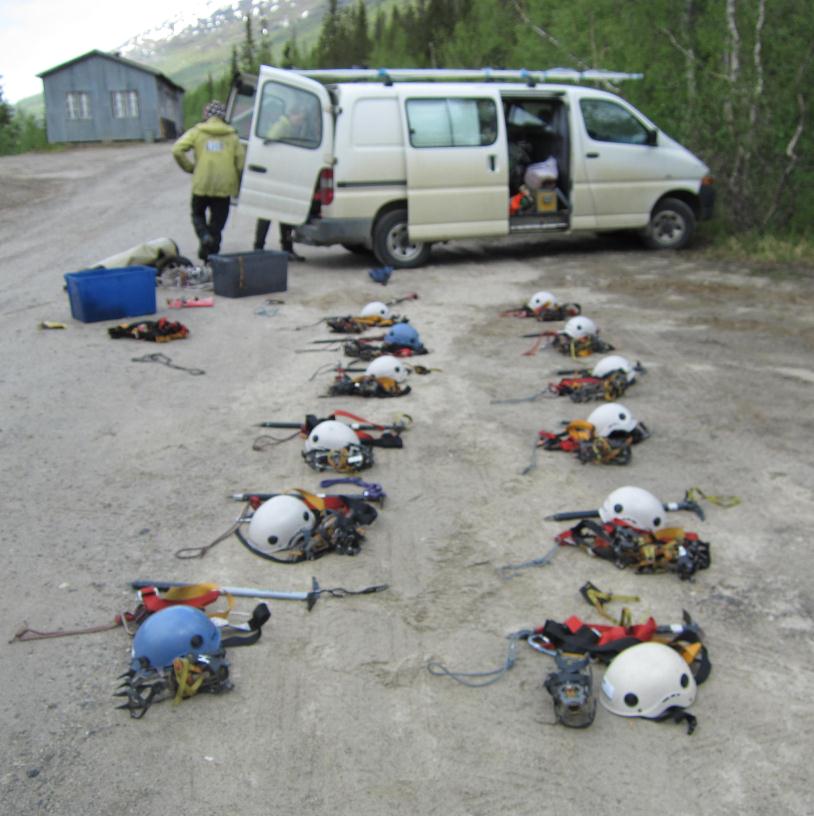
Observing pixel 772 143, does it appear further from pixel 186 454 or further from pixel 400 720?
pixel 400 720

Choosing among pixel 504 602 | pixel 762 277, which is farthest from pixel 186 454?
pixel 762 277

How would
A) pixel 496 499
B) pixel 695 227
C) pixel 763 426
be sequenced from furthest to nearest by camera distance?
pixel 695 227, pixel 763 426, pixel 496 499

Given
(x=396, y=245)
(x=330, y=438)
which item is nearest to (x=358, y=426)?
(x=330, y=438)

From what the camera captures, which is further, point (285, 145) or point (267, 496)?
point (285, 145)

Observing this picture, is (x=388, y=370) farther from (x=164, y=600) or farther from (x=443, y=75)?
(x=443, y=75)

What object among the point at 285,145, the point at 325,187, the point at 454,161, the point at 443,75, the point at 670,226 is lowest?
the point at 670,226

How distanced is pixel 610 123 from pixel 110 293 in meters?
7.42

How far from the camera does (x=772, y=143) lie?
14305 millimetres

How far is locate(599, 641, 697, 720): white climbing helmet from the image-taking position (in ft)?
11.2

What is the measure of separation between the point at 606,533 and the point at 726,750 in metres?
1.54

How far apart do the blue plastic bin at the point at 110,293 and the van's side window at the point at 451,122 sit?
4249 mm

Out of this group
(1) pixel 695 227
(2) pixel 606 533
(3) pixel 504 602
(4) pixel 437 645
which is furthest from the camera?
(1) pixel 695 227

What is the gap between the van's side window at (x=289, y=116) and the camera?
11789 mm

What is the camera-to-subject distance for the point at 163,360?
8289 millimetres
